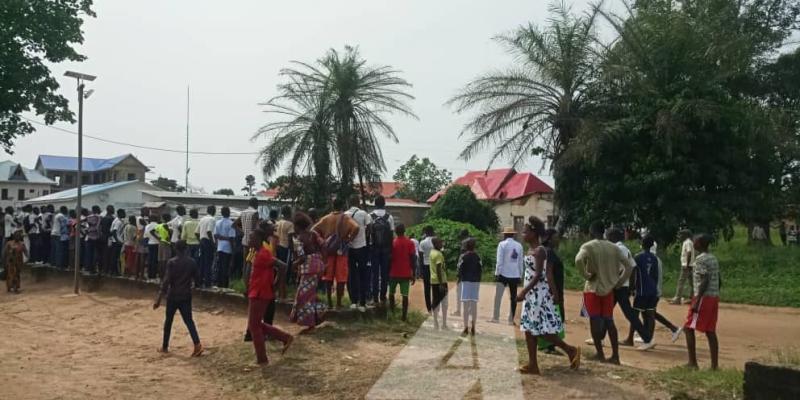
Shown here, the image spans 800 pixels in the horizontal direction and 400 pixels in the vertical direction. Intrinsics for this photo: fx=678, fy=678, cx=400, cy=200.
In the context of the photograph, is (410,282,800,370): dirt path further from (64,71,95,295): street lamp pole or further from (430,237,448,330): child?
(64,71,95,295): street lamp pole

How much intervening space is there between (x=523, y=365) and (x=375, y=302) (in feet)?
12.1

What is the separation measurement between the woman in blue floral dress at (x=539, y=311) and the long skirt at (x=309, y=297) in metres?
3.02

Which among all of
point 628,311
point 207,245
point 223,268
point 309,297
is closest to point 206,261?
point 207,245

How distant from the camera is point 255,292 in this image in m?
8.28

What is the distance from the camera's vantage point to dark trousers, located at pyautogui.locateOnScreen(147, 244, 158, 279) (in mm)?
14367

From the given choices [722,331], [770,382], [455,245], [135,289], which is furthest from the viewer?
[455,245]

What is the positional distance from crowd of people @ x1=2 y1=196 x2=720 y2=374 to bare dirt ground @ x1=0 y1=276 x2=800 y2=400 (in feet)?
1.13

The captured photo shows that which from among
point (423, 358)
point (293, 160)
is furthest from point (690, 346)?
point (293, 160)

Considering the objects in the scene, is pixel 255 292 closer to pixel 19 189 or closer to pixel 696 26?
pixel 696 26

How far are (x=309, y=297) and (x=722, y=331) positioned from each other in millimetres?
7512

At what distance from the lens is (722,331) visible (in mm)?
11930

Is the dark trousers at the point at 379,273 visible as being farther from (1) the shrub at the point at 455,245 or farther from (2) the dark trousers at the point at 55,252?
(2) the dark trousers at the point at 55,252

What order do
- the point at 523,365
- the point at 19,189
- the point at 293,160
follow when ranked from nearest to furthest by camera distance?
the point at 523,365 → the point at 293,160 → the point at 19,189

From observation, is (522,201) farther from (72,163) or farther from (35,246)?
(72,163)
